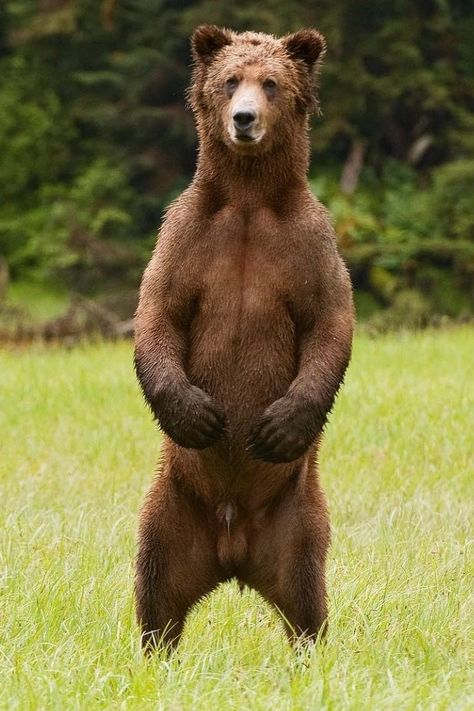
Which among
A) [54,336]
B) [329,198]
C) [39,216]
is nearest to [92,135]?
[39,216]

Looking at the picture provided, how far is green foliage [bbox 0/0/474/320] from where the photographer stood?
20.9 metres

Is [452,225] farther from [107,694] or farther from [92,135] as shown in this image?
[107,694]

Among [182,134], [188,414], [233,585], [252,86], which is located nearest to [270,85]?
[252,86]

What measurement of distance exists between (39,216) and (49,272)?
2.21 m

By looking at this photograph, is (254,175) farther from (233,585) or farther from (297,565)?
(233,585)

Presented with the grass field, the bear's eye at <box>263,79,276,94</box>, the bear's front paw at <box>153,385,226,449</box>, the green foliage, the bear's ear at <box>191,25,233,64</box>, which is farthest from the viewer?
the green foliage

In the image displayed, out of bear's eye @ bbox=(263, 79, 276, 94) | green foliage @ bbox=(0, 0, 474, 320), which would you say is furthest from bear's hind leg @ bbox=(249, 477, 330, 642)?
green foliage @ bbox=(0, 0, 474, 320)

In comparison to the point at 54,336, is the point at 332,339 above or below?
above

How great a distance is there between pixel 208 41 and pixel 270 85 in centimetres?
30

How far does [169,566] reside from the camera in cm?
368

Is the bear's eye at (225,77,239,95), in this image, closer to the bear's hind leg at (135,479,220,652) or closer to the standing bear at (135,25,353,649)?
the standing bear at (135,25,353,649)

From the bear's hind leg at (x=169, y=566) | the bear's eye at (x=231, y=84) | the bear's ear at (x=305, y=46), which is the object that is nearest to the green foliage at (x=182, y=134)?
the bear's ear at (x=305, y=46)

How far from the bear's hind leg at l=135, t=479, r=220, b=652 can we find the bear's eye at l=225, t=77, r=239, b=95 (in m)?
1.19

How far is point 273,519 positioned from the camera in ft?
12.2
